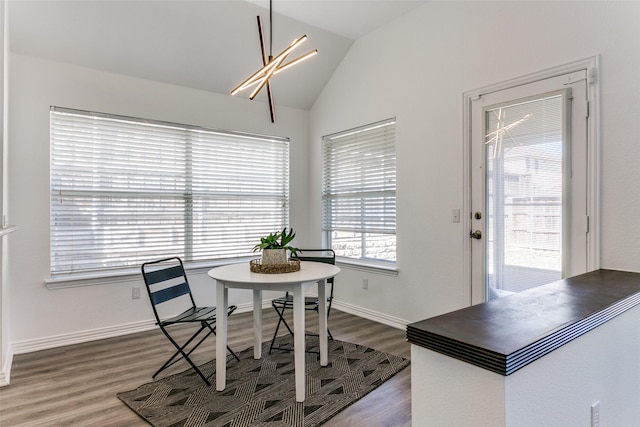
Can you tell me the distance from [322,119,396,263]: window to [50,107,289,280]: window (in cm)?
63

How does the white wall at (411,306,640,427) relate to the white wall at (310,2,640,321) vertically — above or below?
below

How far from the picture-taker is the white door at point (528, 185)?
8.06 ft

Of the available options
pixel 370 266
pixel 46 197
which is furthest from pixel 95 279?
pixel 370 266

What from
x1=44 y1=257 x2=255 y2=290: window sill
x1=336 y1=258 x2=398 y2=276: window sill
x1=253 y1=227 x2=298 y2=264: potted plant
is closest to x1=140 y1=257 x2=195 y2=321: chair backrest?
x1=253 y1=227 x2=298 y2=264: potted plant

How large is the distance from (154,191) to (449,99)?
3.08 metres

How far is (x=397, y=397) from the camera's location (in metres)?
2.34

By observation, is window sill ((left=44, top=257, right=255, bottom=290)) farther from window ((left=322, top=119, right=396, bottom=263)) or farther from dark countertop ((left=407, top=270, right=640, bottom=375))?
dark countertop ((left=407, top=270, right=640, bottom=375))

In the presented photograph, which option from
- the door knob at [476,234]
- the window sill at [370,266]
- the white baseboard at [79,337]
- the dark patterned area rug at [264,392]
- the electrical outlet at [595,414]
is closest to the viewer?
the electrical outlet at [595,414]

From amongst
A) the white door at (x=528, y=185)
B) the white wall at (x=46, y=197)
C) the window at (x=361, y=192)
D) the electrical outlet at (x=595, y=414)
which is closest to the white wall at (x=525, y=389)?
the electrical outlet at (x=595, y=414)

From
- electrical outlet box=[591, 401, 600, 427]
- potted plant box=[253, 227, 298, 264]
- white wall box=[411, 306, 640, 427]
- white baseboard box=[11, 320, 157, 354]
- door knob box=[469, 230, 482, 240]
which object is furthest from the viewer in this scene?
white baseboard box=[11, 320, 157, 354]

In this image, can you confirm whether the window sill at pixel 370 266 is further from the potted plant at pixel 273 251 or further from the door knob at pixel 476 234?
the potted plant at pixel 273 251

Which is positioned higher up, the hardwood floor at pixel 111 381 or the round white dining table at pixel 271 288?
the round white dining table at pixel 271 288

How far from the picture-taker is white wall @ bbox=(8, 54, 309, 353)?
10.3 feet

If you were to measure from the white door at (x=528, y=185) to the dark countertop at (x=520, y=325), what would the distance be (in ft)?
2.67
